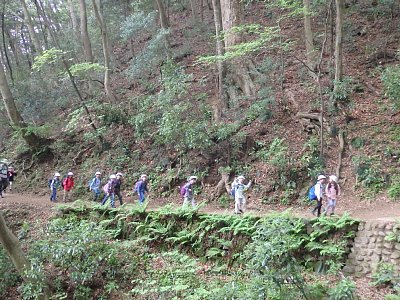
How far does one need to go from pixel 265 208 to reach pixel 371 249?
16.9ft

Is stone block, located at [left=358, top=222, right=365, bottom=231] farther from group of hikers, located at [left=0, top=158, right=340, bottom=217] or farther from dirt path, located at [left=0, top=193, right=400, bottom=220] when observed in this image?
group of hikers, located at [left=0, top=158, right=340, bottom=217]

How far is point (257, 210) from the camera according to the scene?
13.7 m

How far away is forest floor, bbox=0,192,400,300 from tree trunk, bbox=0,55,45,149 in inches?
126

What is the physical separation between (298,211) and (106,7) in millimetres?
22885

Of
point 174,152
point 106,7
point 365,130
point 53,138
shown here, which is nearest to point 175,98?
point 174,152

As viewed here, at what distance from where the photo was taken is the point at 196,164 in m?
16.9

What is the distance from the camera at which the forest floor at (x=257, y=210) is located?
8516 mm

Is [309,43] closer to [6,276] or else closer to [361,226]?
[361,226]

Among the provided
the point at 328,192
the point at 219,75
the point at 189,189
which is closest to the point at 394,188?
the point at 328,192

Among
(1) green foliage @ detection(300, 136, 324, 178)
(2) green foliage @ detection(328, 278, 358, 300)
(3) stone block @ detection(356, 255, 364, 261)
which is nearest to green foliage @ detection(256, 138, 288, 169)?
(1) green foliage @ detection(300, 136, 324, 178)

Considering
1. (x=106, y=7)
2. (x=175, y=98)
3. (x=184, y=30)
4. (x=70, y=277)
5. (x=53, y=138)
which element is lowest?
(x=70, y=277)

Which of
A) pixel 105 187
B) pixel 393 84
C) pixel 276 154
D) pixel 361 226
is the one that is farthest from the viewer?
pixel 105 187

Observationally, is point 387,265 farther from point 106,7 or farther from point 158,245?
point 106,7

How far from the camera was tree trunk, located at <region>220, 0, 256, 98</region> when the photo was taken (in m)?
17.7
